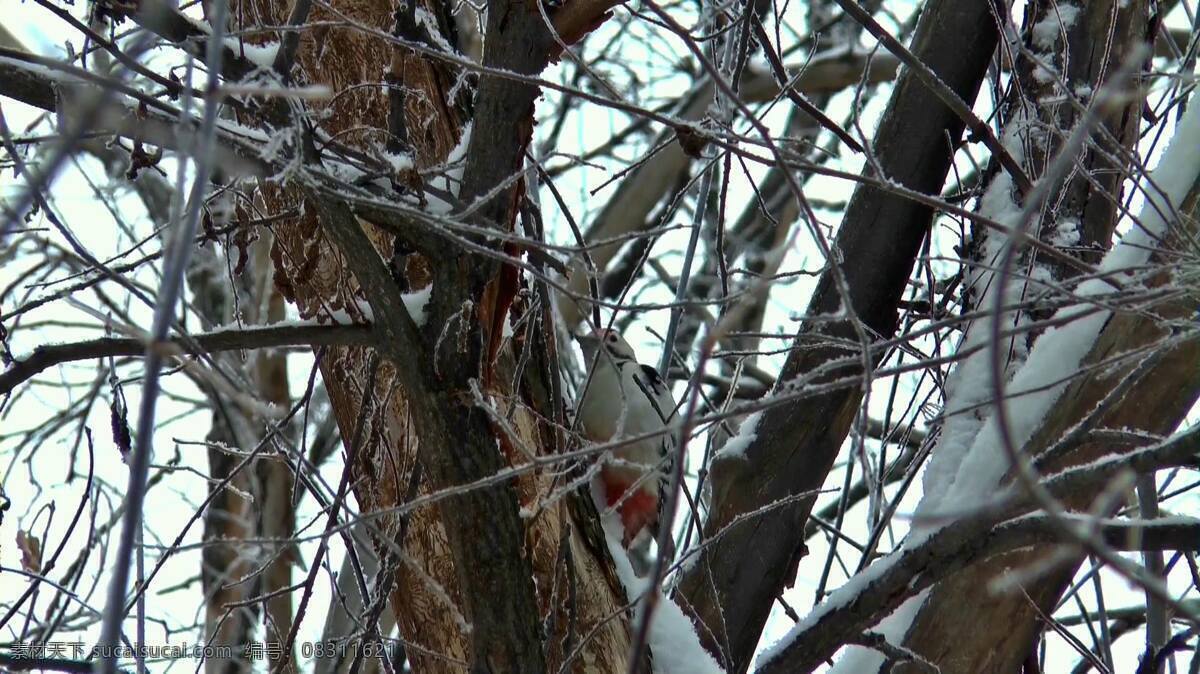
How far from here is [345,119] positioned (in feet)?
7.01

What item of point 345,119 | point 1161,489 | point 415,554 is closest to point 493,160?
point 345,119

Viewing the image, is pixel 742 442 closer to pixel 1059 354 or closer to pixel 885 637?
pixel 885 637

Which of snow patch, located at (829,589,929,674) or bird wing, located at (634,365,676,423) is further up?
bird wing, located at (634,365,676,423)

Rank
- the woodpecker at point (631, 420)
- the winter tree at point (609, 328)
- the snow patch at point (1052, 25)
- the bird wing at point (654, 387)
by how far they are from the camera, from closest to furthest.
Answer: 1. the winter tree at point (609, 328)
2. the snow patch at point (1052, 25)
3. the woodpecker at point (631, 420)
4. the bird wing at point (654, 387)

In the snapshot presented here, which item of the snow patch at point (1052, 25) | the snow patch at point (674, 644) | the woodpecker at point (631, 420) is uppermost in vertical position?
the snow patch at point (1052, 25)

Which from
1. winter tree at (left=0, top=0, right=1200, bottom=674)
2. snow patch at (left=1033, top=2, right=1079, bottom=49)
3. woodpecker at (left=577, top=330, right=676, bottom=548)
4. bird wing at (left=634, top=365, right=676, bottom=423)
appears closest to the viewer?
winter tree at (left=0, top=0, right=1200, bottom=674)

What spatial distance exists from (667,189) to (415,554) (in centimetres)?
491

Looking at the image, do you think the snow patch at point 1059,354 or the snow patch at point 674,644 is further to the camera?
the snow patch at point 674,644

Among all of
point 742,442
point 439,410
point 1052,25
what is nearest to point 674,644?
point 742,442

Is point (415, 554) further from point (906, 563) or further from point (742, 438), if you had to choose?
point (906, 563)

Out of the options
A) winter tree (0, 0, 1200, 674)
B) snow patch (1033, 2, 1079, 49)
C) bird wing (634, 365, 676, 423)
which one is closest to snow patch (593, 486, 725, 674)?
winter tree (0, 0, 1200, 674)

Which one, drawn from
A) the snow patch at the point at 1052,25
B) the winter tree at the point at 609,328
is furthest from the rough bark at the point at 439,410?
the snow patch at the point at 1052,25

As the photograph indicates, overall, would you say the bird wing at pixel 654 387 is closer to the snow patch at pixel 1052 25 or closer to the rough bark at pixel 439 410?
the rough bark at pixel 439 410

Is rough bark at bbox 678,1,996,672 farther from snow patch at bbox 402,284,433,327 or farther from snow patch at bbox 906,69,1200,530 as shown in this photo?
snow patch at bbox 402,284,433,327
